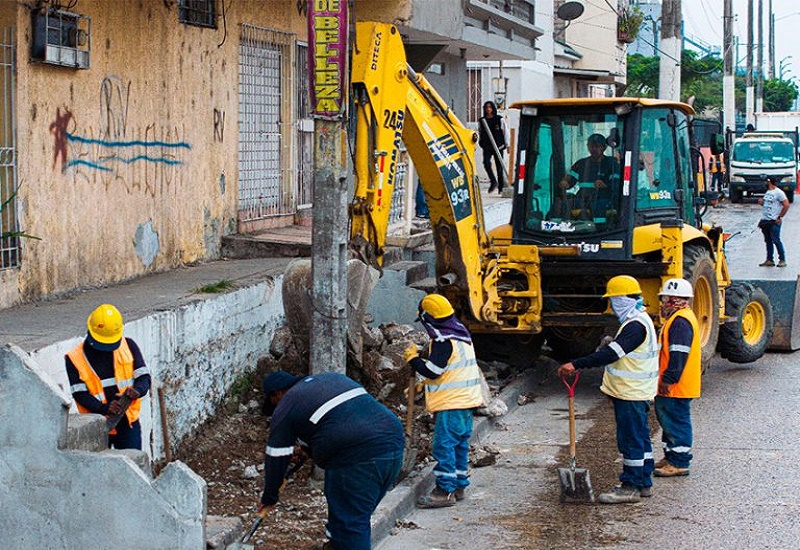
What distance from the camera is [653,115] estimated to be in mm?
12852

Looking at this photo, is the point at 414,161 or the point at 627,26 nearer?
the point at 414,161

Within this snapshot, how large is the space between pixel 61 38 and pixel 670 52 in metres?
19.4

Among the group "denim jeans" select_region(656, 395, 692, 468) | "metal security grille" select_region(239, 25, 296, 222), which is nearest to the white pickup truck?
"metal security grille" select_region(239, 25, 296, 222)

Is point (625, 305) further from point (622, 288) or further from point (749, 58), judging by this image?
point (749, 58)

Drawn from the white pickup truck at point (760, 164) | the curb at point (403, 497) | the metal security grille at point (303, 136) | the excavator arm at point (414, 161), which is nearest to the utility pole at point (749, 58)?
the white pickup truck at point (760, 164)

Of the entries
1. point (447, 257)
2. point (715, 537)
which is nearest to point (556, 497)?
point (715, 537)

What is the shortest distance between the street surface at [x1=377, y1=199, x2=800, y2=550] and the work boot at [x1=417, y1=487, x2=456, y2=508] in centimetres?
7

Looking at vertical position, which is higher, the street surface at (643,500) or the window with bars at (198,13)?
the window with bars at (198,13)

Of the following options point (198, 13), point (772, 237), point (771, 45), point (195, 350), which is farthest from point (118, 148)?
point (771, 45)

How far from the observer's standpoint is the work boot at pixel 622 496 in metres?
9.07

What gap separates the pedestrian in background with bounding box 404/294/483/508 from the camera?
357 inches

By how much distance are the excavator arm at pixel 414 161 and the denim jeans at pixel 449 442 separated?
147cm

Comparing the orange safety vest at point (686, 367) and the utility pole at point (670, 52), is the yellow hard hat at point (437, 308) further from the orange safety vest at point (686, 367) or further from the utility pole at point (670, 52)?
the utility pole at point (670, 52)

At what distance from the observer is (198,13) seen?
13.0 meters
